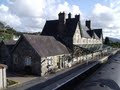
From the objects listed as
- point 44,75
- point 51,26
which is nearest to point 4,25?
point 51,26

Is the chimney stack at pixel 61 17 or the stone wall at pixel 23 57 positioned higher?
the chimney stack at pixel 61 17

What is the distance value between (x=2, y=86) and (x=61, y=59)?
17.6m

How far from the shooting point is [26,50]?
32562 mm

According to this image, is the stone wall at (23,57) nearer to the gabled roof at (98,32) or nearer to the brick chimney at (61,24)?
the brick chimney at (61,24)

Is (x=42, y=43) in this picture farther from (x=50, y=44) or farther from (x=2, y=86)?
(x=2, y=86)

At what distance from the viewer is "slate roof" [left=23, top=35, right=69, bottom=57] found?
106 feet

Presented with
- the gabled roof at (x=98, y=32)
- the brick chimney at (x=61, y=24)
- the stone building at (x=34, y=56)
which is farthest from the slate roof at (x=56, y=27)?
the gabled roof at (x=98, y=32)

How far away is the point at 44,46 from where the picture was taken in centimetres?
3491

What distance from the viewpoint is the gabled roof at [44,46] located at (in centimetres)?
3235

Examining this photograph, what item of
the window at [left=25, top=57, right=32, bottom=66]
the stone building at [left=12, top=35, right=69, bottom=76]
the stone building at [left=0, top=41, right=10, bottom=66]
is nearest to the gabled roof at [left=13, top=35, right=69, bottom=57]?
the stone building at [left=12, top=35, right=69, bottom=76]

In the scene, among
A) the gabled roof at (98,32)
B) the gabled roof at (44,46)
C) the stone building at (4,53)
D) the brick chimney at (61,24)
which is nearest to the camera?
the gabled roof at (44,46)

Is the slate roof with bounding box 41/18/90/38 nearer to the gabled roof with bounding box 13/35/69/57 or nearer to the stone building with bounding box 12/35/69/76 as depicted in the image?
the gabled roof with bounding box 13/35/69/57

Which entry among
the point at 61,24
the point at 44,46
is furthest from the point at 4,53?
the point at 61,24

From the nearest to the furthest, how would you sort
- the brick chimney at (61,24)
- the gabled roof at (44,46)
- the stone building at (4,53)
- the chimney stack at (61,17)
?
the gabled roof at (44,46), the stone building at (4,53), the chimney stack at (61,17), the brick chimney at (61,24)
